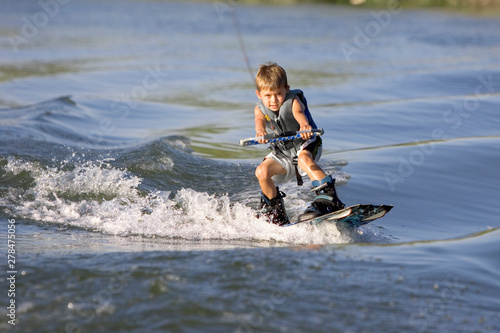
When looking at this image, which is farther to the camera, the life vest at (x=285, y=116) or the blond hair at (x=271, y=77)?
the life vest at (x=285, y=116)

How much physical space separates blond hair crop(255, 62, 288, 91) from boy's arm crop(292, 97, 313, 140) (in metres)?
0.26

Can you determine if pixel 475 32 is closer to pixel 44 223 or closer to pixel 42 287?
pixel 44 223

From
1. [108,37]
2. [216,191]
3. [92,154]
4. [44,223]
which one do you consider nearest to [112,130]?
[92,154]

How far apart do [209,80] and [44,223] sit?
1204 cm

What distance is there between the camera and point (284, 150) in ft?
21.9

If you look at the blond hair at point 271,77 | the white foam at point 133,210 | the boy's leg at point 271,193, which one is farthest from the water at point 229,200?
the blond hair at point 271,77

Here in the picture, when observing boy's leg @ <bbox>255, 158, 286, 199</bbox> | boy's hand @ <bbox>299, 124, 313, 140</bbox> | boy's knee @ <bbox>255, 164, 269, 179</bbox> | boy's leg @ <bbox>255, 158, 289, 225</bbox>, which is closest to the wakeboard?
boy's leg @ <bbox>255, 158, 289, 225</bbox>

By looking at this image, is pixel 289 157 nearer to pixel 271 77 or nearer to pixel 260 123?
pixel 260 123

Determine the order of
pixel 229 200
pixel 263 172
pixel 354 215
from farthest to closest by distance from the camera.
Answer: pixel 229 200
pixel 263 172
pixel 354 215

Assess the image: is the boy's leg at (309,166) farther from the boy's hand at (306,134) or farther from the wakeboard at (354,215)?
the wakeboard at (354,215)

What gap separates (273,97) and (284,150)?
1.89ft

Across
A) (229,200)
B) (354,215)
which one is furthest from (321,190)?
(229,200)

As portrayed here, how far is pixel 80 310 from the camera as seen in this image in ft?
13.6

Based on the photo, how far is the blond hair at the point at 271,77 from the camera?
6.29 meters
